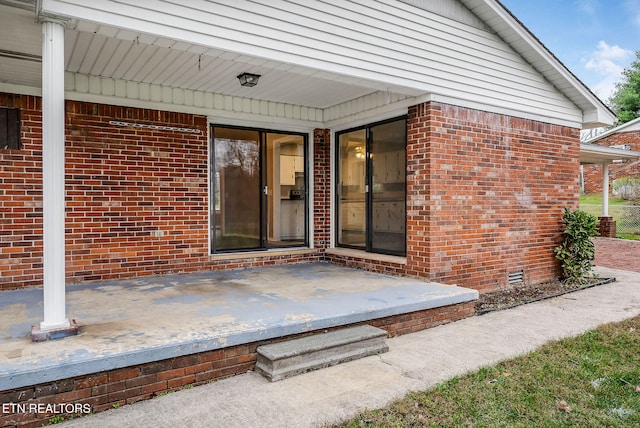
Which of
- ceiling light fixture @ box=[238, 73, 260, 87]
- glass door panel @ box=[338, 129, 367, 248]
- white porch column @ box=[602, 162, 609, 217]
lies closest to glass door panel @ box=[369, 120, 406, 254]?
glass door panel @ box=[338, 129, 367, 248]

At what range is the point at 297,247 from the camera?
717 centimetres

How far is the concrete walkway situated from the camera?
272cm

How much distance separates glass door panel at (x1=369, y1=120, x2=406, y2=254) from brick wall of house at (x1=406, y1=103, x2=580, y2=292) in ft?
0.99

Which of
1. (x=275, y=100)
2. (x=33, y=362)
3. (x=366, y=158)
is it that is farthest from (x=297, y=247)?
(x=33, y=362)

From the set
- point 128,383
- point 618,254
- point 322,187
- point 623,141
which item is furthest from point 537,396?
point 623,141

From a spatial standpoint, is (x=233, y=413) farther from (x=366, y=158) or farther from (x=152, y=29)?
(x=366, y=158)

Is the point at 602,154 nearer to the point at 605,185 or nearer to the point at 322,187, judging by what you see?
the point at 605,185

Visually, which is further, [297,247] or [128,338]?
[297,247]

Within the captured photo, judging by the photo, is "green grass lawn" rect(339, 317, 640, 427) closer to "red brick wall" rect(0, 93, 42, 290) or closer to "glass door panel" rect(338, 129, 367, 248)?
"glass door panel" rect(338, 129, 367, 248)

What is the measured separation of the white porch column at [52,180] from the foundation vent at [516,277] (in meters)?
5.90

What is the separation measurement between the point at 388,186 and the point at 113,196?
145 inches

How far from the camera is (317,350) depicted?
3.51 m

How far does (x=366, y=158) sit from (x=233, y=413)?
4601 millimetres

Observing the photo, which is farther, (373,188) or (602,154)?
(602,154)
